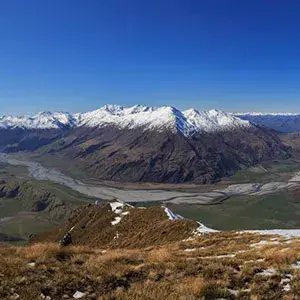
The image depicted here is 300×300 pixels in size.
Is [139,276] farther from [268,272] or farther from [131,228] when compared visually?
[131,228]

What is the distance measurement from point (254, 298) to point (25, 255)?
1049 cm

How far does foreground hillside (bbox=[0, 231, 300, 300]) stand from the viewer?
38.7 feet

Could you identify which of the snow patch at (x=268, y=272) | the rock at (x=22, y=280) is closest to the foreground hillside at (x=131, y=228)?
the snow patch at (x=268, y=272)

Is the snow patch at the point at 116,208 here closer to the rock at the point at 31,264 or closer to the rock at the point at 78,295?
the rock at the point at 31,264

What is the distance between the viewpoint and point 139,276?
14.1 meters

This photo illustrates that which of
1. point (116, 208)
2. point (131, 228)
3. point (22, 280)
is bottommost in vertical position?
point (116, 208)

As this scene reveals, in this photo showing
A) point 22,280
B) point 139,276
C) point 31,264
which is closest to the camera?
point 22,280

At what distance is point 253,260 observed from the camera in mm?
17750

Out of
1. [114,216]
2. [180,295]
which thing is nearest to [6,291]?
[180,295]

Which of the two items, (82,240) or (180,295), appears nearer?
(180,295)

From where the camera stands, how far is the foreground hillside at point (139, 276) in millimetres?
11797

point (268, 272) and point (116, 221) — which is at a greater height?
point (268, 272)

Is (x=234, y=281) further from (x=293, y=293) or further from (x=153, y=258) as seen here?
(x=153, y=258)

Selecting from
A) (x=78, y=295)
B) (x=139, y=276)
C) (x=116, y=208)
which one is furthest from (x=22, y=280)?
(x=116, y=208)
